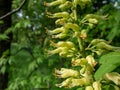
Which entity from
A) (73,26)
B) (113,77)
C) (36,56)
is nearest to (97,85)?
(113,77)

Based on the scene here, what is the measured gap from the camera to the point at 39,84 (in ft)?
21.9

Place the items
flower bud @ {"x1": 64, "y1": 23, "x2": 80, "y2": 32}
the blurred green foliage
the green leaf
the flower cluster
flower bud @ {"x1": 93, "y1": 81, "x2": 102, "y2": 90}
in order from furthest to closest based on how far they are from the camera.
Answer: the blurred green foliage → flower bud @ {"x1": 64, "y1": 23, "x2": 80, "y2": 32} → the flower cluster → flower bud @ {"x1": 93, "y1": 81, "x2": 102, "y2": 90} → the green leaf

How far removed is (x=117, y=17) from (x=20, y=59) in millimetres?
3140

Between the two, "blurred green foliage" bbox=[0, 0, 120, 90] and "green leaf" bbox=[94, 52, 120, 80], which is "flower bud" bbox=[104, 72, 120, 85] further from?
"blurred green foliage" bbox=[0, 0, 120, 90]

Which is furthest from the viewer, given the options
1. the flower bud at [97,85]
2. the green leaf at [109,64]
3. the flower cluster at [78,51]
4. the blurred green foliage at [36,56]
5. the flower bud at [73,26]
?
the blurred green foliage at [36,56]

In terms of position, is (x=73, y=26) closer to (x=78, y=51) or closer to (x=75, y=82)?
(x=78, y=51)

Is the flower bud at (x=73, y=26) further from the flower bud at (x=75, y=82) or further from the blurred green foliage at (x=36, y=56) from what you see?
the blurred green foliage at (x=36, y=56)

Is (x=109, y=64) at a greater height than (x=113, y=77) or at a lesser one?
greater

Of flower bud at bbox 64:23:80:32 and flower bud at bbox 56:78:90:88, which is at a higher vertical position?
flower bud at bbox 64:23:80:32

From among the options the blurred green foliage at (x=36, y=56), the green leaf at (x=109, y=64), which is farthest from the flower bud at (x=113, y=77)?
the blurred green foliage at (x=36, y=56)

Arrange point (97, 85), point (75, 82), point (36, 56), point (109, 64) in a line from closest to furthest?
1. point (109, 64)
2. point (97, 85)
3. point (75, 82)
4. point (36, 56)

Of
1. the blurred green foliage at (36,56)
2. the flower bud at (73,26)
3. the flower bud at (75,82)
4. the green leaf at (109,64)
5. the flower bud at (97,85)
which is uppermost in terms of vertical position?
the flower bud at (73,26)

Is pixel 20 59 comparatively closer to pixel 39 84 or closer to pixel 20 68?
pixel 20 68

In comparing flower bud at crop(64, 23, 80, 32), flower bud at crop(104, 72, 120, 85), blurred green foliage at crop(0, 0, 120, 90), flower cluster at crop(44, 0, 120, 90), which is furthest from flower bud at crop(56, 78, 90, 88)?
blurred green foliage at crop(0, 0, 120, 90)
